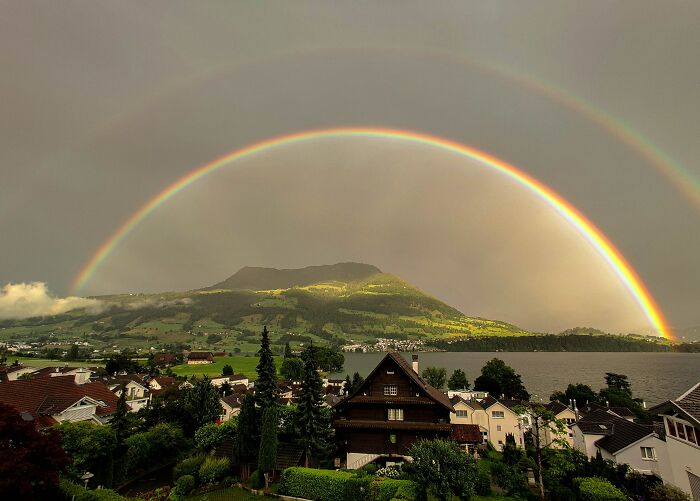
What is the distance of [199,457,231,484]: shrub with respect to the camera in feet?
117

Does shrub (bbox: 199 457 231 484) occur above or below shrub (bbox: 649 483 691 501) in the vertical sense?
below

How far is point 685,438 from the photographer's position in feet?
81.4

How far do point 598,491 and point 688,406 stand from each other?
894 cm

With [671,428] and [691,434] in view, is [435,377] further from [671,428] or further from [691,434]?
[691,434]

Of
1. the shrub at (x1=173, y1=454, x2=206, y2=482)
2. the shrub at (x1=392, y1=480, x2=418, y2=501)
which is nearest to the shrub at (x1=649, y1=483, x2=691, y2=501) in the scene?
the shrub at (x1=392, y1=480, x2=418, y2=501)

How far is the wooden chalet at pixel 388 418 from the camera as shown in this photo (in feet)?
128

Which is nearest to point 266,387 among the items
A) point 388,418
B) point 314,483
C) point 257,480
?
point 257,480

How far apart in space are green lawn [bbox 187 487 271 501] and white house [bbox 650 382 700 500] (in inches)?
1201

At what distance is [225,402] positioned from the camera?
73375 millimetres

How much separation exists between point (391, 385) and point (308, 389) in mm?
9345

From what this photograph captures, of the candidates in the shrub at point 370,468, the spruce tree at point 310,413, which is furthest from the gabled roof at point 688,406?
the spruce tree at point 310,413

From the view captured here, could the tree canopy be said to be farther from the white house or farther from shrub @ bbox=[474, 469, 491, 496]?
the white house

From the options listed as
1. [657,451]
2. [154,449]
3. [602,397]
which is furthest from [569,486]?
[602,397]

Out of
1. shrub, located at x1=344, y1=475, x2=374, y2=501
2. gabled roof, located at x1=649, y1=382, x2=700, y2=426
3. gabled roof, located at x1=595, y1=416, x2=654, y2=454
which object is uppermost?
gabled roof, located at x1=649, y1=382, x2=700, y2=426
